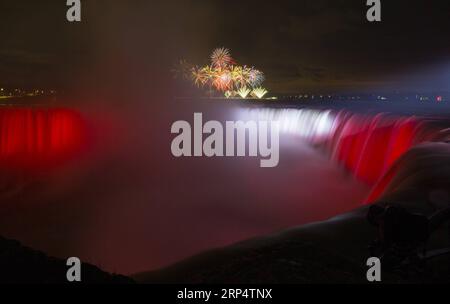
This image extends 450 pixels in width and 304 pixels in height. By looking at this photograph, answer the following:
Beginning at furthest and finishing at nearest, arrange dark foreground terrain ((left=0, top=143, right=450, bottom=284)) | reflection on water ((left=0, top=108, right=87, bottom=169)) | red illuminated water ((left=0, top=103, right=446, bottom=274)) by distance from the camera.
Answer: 1. reflection on water ((left=0, top=108, right=87, bottom=169))
2. red illuminated water ((left=0, top=103, right=446, bottom=274))
3. dark foreground terrain ((left=0, top=143, right=450, bottom=284))

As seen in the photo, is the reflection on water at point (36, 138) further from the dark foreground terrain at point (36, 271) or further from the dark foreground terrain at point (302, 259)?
the dark foreground terrain at point (302, 259)

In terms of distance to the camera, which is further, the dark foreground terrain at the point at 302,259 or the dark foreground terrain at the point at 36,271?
the dark foreground terrain at the point at 36,271

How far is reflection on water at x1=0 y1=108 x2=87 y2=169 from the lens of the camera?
29403mm

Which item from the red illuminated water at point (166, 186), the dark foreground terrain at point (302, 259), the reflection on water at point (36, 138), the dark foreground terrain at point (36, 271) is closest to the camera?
the dark foreground terrain at point (302, 259)

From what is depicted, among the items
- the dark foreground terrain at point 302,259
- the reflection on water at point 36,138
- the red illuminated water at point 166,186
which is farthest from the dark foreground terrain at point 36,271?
the reflection on water at point 36,138

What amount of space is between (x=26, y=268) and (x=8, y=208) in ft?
52.6

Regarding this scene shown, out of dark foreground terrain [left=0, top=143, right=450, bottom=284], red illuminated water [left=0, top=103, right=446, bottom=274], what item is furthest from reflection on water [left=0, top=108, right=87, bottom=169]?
dark foreground terrain [left=0, top=143, right=450, bottom=284]

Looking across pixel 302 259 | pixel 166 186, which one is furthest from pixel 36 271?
pixel 166 186

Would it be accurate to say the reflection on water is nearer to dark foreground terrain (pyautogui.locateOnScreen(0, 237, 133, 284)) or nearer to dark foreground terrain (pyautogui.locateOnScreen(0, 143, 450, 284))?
dark foreground terrain (pyautogui.locateOnScreen(0, 237, 133, 284))

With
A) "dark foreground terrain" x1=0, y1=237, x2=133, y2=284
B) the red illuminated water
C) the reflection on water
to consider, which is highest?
the reflection on water

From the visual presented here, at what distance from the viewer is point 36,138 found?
104ft

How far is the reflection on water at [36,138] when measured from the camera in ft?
96.5

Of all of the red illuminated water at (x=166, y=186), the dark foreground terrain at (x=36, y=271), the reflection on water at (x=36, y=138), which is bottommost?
the dark foreground terrain at (x=36, y=271)
